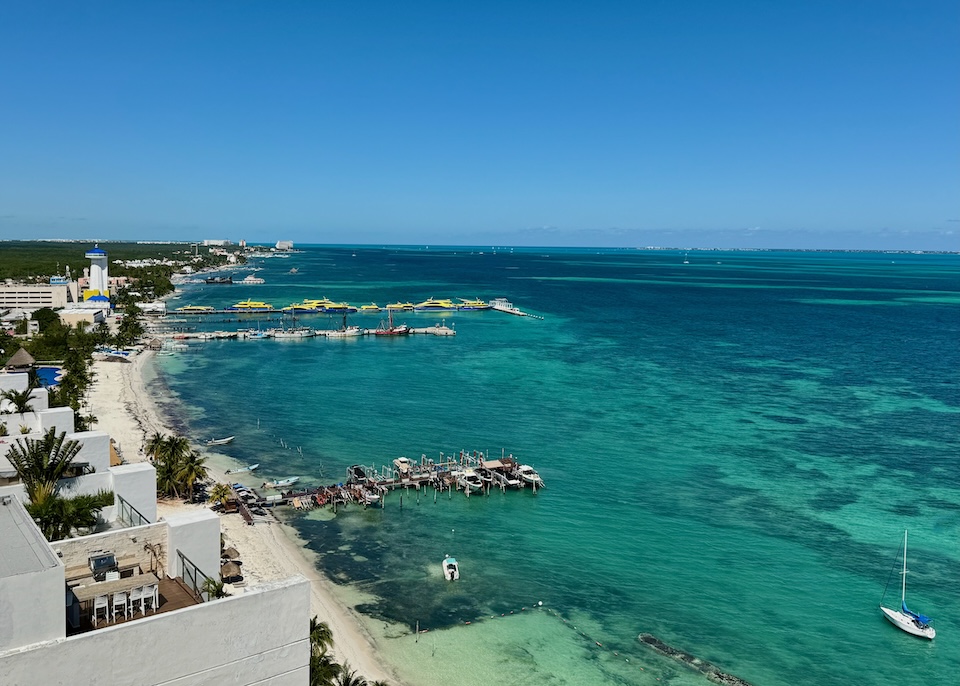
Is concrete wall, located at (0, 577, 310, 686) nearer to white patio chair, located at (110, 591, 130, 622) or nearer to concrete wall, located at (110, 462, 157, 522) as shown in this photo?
white patio chair, located at (110, 591, 130, 622)

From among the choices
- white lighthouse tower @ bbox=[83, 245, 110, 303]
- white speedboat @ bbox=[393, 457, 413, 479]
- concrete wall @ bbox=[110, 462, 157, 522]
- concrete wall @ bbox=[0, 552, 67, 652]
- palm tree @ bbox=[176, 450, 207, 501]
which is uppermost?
white lighthouse tower @ bbox=[83, 245, 110, 303]

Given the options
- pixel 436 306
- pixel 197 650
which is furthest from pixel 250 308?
pixel 197 650

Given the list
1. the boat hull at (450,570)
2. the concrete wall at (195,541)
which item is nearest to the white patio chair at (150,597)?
the concrete wall at (195,541)

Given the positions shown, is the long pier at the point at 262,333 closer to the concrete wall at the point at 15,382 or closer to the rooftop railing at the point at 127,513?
the concrete wall at the point at 15,382

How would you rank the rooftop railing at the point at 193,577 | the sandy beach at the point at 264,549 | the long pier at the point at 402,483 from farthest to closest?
1. the long pier at the point at 402,483
2. the sandy beach at the point at 264,549
3. the rooftop railing at the point at 193,577

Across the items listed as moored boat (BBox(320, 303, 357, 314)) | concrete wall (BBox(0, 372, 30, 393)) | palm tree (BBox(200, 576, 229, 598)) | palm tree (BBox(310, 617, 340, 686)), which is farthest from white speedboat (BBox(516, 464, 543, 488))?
moored boat (BBox(320, 303, 357, 314))

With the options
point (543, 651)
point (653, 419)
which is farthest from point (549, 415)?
point (543, 651)
